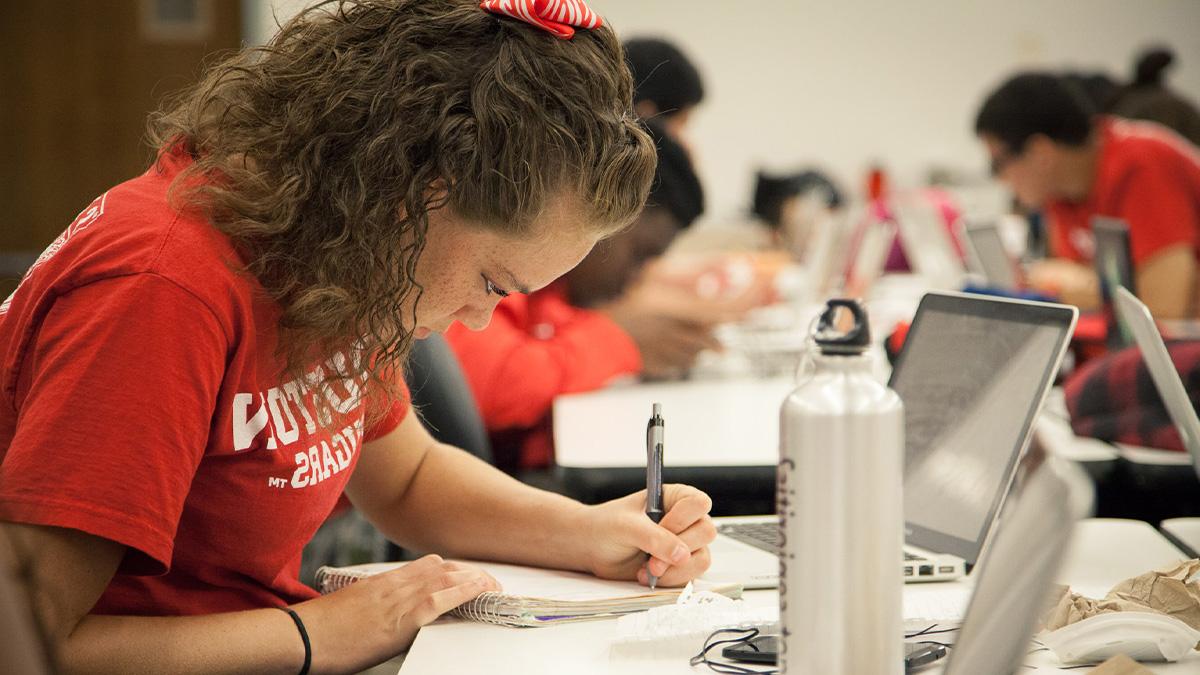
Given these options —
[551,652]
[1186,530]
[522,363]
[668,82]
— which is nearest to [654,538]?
[551,652]

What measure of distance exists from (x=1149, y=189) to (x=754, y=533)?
8.90 feet

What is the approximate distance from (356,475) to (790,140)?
21.7 feet

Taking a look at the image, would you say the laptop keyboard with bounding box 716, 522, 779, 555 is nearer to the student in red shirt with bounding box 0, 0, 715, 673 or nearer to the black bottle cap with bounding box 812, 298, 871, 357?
the student in red shirt with bounding box 0, 0, 715, 673

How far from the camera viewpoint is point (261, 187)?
3.18 ft

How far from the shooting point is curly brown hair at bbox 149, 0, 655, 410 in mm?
965

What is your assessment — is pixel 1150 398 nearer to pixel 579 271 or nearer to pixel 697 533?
pixel 697 533

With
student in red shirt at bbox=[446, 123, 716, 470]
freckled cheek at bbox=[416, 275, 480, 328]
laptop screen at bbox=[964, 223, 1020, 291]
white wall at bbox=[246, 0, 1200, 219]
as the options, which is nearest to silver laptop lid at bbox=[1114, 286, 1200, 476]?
freckled cheek at bbox=[416, 275, 480, 328]

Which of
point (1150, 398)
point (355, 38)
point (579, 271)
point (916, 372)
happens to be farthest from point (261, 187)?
point (579, 271)

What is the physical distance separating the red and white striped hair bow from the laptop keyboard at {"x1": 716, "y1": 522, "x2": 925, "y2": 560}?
23.8 inches

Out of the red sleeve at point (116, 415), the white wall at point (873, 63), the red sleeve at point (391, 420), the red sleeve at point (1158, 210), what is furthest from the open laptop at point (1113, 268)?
the white wall at point (873, 63)

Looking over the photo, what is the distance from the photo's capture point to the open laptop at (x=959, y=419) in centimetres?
119

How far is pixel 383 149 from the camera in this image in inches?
37.9

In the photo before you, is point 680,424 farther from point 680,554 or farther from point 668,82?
point 668,82

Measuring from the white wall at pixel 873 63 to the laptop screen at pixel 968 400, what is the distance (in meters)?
6.24
